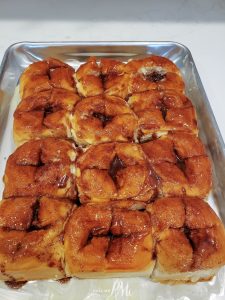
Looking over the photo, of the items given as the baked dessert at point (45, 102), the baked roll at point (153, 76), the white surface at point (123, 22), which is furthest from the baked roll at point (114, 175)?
the white surface at point (123, 22)

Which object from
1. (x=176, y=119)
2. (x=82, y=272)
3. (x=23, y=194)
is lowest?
(x=82, y=272)

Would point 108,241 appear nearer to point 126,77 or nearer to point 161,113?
point 161,113

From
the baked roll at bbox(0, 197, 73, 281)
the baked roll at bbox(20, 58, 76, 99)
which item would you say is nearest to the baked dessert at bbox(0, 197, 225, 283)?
the baked roll at bbox(0, 197, 73, 281)

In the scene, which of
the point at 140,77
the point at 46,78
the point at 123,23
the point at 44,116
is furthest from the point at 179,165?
the point at 123,23

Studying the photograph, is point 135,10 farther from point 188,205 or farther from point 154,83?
point 188,205

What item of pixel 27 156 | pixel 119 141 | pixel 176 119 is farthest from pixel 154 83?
pixel 27 156

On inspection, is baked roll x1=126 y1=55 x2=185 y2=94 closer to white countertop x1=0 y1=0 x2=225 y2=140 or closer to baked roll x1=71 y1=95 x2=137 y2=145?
baked roll x1=71 y1=95 x2=137 y2=145

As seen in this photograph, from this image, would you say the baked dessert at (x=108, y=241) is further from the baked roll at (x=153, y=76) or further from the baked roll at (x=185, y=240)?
the baked roll at (x=153, y=76)
